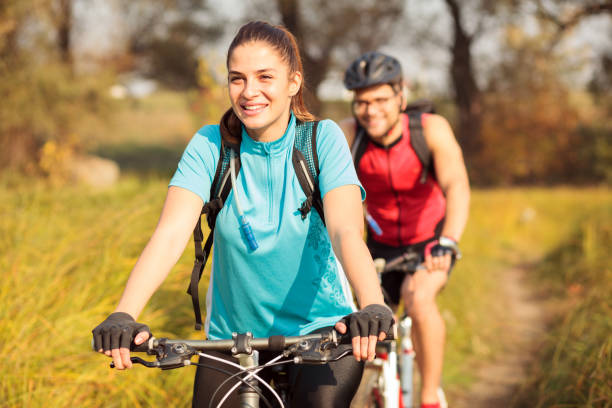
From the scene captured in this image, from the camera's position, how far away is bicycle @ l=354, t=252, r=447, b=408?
343 centimetres

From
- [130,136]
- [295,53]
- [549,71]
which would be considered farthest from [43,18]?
[130,136]

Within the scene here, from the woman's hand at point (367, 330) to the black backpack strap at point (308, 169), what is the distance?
→ 0.59m

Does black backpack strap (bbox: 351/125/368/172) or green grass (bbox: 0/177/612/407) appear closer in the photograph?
green grass (bbox: 0/177/612/407)

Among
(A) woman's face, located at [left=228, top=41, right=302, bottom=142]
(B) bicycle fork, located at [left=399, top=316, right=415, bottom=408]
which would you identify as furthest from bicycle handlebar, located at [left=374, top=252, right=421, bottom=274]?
(A) woman's face, located at [left=228, top=41, right=302, bottom=142]

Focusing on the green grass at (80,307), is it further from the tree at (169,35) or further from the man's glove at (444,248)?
the tree at (169,35)

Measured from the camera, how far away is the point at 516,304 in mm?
8141

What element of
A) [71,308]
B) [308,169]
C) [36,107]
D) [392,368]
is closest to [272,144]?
[308,169]

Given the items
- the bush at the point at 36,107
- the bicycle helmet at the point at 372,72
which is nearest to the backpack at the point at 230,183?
the bicycle helmet at the point at 372,72

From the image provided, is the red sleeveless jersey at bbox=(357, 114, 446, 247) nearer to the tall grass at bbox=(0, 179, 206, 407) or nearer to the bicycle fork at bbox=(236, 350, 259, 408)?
the tall grass at bbox=(0, 179, 206, 407)

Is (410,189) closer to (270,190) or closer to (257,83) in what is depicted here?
(270,190)

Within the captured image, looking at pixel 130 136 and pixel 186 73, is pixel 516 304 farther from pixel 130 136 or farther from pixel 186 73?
pixel 130 136

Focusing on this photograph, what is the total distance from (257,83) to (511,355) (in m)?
4.99

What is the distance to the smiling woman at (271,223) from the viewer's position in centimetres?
217

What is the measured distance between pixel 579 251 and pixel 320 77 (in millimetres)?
11497
